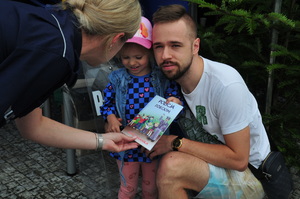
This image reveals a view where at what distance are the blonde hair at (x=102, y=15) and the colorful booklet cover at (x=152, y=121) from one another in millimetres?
598

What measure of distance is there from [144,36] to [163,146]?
684mm

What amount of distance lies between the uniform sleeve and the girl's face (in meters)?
0.20

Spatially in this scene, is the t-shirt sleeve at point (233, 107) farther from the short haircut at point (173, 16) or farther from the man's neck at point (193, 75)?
the short haircut at point (173, 16)

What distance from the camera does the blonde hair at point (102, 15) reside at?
1590 millimetres

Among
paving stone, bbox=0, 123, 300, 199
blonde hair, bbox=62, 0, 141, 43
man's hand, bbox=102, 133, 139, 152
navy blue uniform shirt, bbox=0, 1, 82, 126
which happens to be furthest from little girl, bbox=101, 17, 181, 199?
navy blue uniform shirt, bbox=0, 1, 82, 126

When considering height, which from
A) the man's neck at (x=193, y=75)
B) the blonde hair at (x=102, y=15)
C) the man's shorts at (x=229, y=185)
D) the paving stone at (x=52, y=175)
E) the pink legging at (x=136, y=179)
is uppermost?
the blonde hair at (x=102, y=15)

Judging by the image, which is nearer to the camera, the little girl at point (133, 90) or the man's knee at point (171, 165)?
the man's knee at point (171, 165)

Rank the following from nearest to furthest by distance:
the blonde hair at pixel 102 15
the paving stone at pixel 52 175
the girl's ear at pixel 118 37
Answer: the blonde hair at pixel 102 15
the girl's ear at pixel 118 37
the paving stone at pixel 52 175

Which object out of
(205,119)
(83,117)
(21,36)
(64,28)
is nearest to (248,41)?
(205,119)

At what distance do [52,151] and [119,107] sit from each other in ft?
5.02

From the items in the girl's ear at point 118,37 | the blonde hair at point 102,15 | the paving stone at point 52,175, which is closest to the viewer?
the blonde hair at point 102,15

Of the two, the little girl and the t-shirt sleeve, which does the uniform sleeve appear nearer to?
the little girl

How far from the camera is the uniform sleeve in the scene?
92.3 inches

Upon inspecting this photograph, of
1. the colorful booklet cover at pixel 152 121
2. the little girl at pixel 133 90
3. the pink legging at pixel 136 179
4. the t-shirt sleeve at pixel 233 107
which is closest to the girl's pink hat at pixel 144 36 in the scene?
the little girl at pixel 133 90
